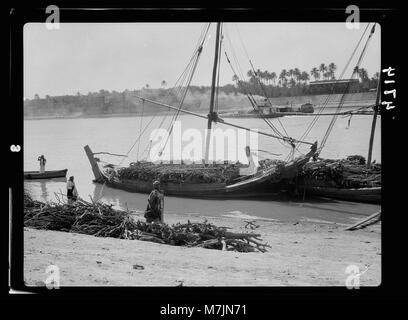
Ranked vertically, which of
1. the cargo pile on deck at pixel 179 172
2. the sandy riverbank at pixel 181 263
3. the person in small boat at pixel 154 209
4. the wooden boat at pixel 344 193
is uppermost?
the cargo pile on deck at pixel 179 172

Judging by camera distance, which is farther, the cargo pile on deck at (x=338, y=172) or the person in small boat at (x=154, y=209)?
the cargo pile on deck at (x=338, y=172)

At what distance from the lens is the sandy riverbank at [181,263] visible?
421 cm

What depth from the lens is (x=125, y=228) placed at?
21.0 feet

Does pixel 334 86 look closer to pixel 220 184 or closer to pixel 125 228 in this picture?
pixel 125 228

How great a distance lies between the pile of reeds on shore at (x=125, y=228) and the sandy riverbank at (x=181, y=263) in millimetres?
417

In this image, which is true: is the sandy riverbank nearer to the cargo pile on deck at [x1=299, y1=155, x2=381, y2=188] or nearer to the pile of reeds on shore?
the pile of reeds on shore

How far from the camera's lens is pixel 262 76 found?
5957 millimetres

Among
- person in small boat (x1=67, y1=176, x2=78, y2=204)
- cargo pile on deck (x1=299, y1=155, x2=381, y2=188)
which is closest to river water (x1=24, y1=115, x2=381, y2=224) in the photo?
person in small boat (x1=67, y1=176, x2=78, y2=204)

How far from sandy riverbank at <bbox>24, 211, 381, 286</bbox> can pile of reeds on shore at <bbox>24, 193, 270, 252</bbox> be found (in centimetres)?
42

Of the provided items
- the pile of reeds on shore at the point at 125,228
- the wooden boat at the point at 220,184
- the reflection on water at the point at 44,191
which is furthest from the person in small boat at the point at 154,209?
the reflection on water at the point at 44,191
